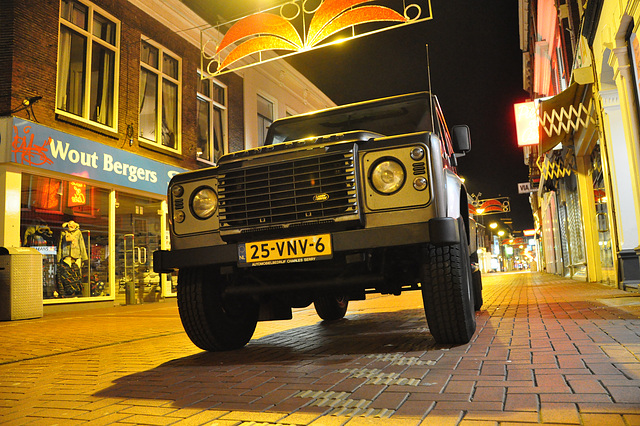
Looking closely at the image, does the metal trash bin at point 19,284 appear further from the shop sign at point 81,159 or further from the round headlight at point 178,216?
the round headlight at point 178,216

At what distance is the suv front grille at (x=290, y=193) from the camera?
11.0ft

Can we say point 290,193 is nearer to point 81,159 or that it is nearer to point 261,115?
point 81,159

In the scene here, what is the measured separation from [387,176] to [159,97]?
12486 mm

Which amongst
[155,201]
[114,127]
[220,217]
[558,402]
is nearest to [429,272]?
[558,402]

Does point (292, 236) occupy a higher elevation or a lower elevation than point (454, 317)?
higher

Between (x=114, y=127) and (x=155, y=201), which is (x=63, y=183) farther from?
(x=155, y=201)

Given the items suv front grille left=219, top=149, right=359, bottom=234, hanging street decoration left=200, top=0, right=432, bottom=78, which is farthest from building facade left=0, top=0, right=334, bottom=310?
suv front grille left=219, top=149, right=359, bottom=234

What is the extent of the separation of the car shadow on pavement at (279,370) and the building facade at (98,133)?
7.86 m

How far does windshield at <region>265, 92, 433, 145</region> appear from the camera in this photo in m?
4.72

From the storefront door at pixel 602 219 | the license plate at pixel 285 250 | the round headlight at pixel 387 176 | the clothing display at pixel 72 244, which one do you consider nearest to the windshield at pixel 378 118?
the round headlight at pixel 387 176

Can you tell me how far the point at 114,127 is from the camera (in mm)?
12539

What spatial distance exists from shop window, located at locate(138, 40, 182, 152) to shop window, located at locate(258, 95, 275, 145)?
16.9ft

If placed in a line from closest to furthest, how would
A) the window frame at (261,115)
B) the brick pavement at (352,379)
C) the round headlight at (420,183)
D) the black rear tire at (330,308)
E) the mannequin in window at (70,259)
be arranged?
1. the brick pavement at (352,379)
2. the round headlight at (420,183)
3. the black rear tire at (330,308)
4. the mannequin in window at (70,259)
5. the window frame at (261,115)

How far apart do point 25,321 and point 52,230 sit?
3046 mm
